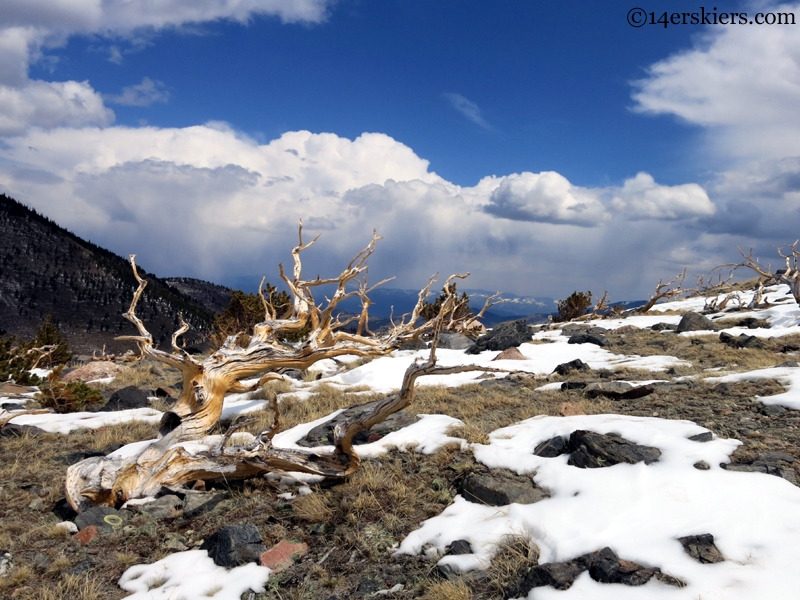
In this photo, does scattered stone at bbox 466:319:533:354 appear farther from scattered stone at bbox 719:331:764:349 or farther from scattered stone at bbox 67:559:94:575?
scattered stone at bbox 67:559:94:575

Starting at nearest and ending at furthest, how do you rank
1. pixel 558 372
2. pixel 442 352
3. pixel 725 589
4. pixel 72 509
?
pixel 725 589
pixel 72 509
pixel 558 372
pixel 442 352

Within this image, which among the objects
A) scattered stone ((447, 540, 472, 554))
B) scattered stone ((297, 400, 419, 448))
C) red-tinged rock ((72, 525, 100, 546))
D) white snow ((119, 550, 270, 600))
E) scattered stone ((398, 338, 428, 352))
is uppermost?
scattered stone ((398, 338, 428, 352))

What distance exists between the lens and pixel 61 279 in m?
92.8

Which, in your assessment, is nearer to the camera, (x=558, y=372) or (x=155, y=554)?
A: (x=155, y=554)

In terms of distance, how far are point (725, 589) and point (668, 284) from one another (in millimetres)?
26408

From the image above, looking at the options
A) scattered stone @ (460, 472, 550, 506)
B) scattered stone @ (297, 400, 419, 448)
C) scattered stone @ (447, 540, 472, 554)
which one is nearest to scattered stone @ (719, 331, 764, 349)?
scattered stone @ (297, 400, 419, 448)

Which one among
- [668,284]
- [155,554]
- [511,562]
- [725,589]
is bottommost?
[155,554]

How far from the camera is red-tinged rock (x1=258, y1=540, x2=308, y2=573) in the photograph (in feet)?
14.6

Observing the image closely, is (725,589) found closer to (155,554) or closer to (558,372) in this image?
(155,554)

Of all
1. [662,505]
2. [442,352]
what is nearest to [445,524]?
[662,505]

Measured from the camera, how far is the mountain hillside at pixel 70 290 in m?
79.9

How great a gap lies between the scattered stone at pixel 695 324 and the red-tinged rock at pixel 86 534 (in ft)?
61.2

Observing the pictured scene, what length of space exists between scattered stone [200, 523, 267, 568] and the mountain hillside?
73.0 m

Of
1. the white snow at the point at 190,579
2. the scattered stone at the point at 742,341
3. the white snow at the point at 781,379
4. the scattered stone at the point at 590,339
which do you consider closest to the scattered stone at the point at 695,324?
the scattered stone at the point at 742,341
